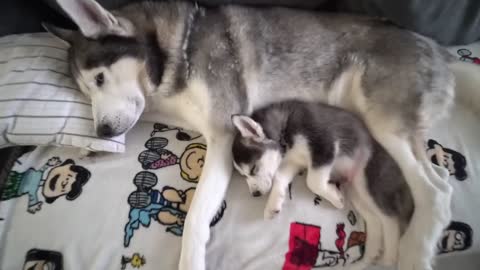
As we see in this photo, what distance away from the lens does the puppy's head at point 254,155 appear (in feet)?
4.49

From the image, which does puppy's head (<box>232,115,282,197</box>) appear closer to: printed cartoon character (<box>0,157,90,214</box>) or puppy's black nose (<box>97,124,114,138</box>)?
puppy's black nose (<box>97,124,114,138</box>)

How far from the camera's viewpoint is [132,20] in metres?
1.51

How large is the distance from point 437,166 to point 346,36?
606 millimetres

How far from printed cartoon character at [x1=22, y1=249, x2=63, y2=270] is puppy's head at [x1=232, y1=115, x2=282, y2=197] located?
663mm

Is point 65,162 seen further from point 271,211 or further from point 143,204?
point 271,211

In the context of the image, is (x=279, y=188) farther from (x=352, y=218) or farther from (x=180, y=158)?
(x=180, y=158)

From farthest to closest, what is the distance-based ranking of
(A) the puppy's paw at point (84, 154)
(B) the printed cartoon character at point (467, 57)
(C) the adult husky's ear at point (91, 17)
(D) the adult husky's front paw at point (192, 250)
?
(B) the printed cartoon character at point (467, 57) < (A) the puppy's paw at point (84, 154) < (C) the adult husky's ear at point (91, 17) < (D) the adult husky's front paw at point (192, 250)

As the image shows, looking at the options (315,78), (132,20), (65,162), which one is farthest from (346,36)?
(65,162)

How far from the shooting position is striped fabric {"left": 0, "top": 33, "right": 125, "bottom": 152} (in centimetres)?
136

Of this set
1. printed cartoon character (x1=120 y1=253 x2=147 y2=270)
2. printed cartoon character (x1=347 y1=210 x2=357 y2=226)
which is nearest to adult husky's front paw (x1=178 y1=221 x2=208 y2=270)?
printed cartoon character (x1=120 y1=253 x2=147 y2=270)

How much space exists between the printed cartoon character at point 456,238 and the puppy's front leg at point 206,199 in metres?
0.74

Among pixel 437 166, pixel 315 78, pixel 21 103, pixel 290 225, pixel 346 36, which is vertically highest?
pixel 346 36

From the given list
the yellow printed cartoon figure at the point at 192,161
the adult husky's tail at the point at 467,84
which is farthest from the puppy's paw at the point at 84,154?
the adult husky's tail at the point at 467,84

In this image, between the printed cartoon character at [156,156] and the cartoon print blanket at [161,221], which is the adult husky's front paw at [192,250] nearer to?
the cartoon print blanket at [161,221]
